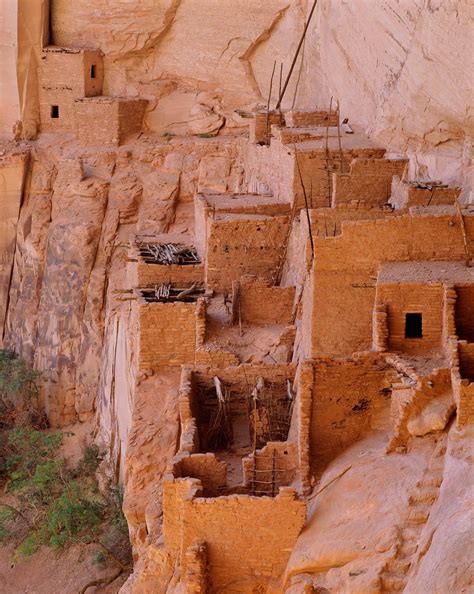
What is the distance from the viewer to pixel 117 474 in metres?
16.4

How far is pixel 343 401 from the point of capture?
36.8ft

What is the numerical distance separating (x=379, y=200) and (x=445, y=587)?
890 cm

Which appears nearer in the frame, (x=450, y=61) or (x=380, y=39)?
(x=450, y=61)

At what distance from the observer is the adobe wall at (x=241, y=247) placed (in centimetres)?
1557

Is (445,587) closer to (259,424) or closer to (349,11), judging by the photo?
(259,424)

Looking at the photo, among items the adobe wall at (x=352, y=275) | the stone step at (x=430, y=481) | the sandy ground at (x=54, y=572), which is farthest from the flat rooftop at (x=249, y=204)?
the stone step at (x=430, y=481)

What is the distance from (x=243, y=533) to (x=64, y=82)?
574 inches

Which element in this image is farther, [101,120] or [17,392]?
[101,120]

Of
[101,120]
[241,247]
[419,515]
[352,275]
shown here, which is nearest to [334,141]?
[241,247]

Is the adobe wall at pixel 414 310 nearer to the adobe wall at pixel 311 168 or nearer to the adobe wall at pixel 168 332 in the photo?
the adobe wall at pixel 168 332

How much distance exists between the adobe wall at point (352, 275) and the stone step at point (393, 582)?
419cm

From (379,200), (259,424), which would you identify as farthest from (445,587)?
(379,200)

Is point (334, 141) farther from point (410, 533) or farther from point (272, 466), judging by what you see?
point (410, 533)

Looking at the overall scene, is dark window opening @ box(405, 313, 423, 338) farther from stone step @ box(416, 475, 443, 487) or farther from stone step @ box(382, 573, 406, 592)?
stone step @ box(382, 573, 406, 592)
